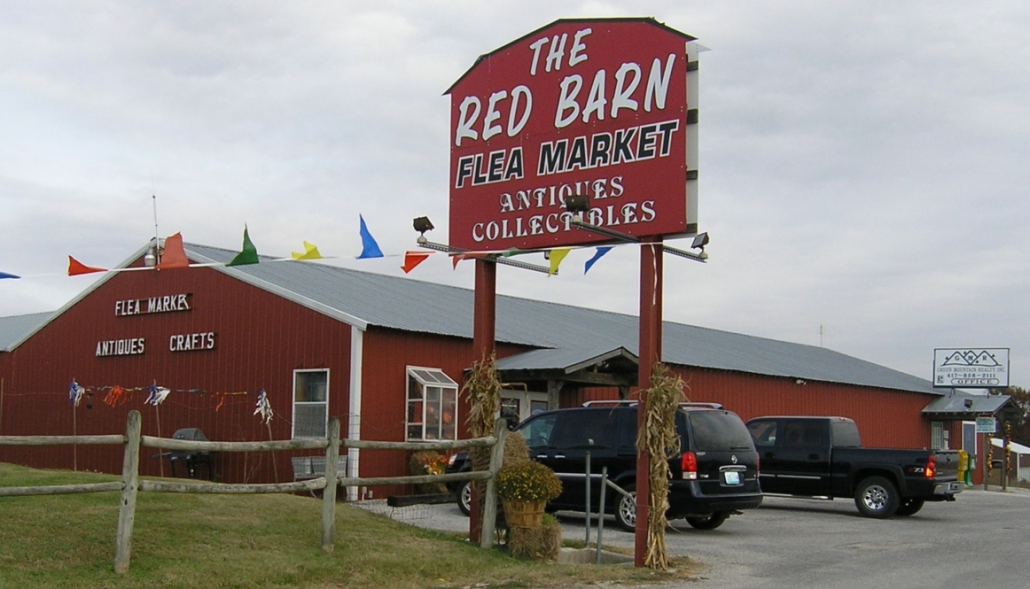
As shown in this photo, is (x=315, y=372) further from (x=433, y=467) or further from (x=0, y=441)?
(x=0, y=441)

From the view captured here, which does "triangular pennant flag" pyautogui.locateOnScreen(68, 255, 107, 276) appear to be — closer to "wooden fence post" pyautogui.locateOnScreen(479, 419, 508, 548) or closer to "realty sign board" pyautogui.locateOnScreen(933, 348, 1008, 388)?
"wooden fence post" pyautogui.locateOnScreen(479, 419, 508, 548)

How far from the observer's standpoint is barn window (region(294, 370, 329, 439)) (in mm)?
21406

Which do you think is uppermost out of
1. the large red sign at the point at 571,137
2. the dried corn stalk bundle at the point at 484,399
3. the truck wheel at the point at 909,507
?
the large red sign at the point at 571,137

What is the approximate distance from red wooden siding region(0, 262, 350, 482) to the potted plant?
910cm

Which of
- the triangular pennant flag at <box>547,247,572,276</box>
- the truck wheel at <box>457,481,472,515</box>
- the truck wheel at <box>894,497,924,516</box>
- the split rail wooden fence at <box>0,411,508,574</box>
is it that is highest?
the triangular pennant flag at <box>547,247,572,276</box>

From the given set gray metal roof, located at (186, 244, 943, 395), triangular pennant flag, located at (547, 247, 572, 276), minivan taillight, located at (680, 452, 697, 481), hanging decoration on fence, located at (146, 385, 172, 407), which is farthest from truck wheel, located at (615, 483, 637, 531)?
hanging decoration on fence, located at (146, 385, 172, 407)

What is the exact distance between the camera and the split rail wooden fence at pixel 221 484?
9594 mm

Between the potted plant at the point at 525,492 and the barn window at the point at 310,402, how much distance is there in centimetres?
955

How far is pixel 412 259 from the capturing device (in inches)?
547

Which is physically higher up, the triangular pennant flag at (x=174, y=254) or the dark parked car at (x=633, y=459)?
the triangular pennant flag at (x=174, y=254)

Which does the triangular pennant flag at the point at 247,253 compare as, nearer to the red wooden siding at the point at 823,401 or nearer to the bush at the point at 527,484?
the bush at the point at 527,484

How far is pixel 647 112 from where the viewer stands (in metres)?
12.2

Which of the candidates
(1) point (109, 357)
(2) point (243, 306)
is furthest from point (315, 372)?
(1) point (109, 357)

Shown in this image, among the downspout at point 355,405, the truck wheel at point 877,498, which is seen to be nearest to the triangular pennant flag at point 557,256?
the downspout at point 355,405
